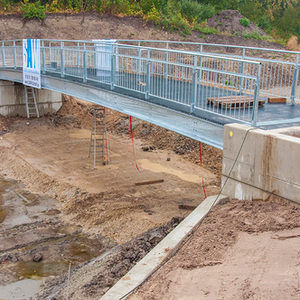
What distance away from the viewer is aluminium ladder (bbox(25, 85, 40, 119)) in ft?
69.8

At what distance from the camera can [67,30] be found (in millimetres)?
33250

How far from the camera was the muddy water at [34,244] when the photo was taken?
331 inches

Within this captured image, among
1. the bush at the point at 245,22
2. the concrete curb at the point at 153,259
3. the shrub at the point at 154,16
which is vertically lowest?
the concrete curb at the point at 153,259

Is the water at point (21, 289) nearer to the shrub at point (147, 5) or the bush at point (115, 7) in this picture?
the bush at point (115, 7)

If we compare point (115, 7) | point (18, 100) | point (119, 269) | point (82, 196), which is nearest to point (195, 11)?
point (115, 7)

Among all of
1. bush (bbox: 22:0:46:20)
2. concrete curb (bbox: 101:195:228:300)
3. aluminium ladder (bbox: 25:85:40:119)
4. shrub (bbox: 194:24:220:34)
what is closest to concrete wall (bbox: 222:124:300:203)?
concrete curb (bbox: 101:195:228:300)

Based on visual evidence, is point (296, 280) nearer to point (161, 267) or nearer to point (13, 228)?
point (161, 267)

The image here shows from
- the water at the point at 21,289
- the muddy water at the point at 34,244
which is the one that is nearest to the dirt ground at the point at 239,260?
the water at the point at 21,289

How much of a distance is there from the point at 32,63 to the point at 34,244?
29.0ft

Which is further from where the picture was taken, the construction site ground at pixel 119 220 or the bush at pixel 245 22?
the bush at pixel 245 22

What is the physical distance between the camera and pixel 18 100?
2122 centimetres

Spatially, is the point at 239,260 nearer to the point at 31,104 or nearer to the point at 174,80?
the point at 174,80

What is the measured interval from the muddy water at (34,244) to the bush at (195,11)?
29.9 m

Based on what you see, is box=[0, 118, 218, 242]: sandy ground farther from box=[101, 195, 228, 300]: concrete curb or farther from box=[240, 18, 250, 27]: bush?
box=[240, 18, 250, 27]: bush
